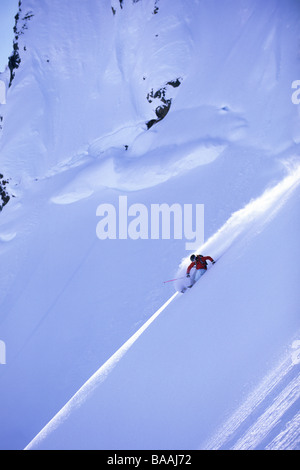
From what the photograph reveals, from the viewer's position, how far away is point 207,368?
385 cm

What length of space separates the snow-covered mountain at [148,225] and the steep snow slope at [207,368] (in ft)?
0.07

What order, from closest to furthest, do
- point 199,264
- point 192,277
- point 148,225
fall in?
point 199,264 → point 192,277 → point 148,225

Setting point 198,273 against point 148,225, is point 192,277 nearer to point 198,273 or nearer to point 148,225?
point 198,273

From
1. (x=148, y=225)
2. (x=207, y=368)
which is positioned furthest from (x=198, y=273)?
(x=148, y=225)

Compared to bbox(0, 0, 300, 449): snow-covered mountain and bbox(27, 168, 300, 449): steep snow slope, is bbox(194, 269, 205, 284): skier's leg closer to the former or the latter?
bbox(27, 168, 300, 449): steep snow slope

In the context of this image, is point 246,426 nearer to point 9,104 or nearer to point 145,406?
point 145,406

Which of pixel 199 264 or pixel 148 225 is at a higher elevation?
pixel 148 225

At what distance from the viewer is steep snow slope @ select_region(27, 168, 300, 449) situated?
3.39m

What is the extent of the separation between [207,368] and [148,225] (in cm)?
676

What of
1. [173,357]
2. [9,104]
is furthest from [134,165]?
[173,357]

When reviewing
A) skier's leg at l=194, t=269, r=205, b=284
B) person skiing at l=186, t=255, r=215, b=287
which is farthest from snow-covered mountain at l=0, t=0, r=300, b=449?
skier's leg at l=194, t=269, r=205, b=284

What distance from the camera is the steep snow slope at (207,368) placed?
11.1ft

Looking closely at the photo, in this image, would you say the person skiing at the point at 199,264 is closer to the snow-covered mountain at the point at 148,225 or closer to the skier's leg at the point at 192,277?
the skier's leg at the point at 192,277

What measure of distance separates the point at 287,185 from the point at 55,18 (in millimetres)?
14263
